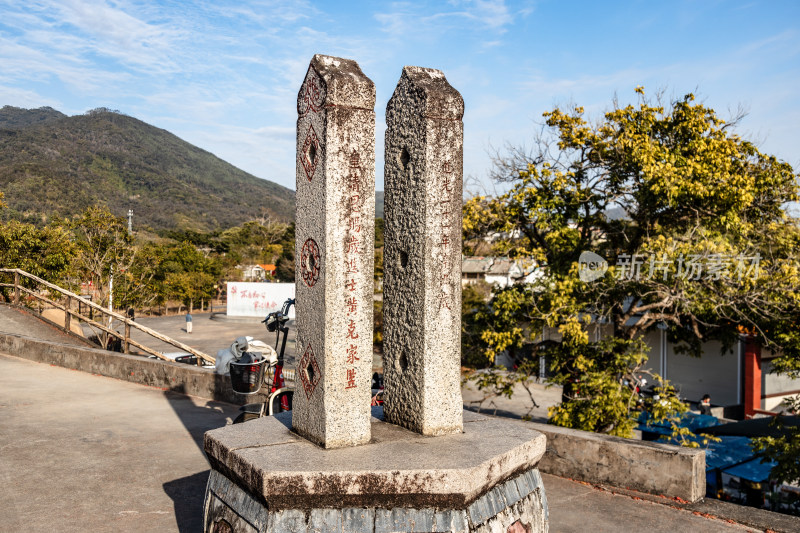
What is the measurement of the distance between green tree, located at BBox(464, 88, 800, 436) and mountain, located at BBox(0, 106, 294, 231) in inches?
2393

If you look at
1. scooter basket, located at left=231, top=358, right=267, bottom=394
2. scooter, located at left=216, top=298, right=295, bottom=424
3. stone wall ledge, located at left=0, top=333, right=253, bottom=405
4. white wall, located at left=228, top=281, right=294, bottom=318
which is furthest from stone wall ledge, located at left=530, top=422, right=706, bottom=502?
white wall, located at left=228, top=281, right=294, bottom=318

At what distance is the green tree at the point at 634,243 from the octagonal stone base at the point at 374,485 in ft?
15.0

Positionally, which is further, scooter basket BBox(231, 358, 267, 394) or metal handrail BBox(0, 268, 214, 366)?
metal handrail BBox(0, 268, 214, 366)

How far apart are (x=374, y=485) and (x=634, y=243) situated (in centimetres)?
800

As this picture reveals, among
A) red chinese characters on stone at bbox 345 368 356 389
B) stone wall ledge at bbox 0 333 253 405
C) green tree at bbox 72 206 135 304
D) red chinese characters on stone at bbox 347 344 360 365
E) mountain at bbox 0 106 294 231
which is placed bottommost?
stone wall ledge at bbox 0 333 253 405

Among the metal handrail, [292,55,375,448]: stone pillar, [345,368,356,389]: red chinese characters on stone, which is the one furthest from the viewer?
the metal handrail

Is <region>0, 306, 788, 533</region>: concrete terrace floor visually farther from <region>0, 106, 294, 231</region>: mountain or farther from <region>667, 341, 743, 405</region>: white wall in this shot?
<region>0, 106, 294, 231</region>: mountain

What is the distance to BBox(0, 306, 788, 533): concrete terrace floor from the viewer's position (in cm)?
459

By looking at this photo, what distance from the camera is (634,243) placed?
1001cm

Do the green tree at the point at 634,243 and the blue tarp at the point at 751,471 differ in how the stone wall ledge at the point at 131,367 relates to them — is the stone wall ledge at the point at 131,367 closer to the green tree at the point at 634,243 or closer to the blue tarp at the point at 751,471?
the green tree at the point at 634,243

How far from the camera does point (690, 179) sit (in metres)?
8.91

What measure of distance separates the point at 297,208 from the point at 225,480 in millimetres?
1838

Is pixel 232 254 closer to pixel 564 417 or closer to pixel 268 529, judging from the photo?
pixel 564 417

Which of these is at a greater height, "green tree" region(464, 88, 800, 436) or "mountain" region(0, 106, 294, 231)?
"mountain" region(0, 106, 294, 231)
